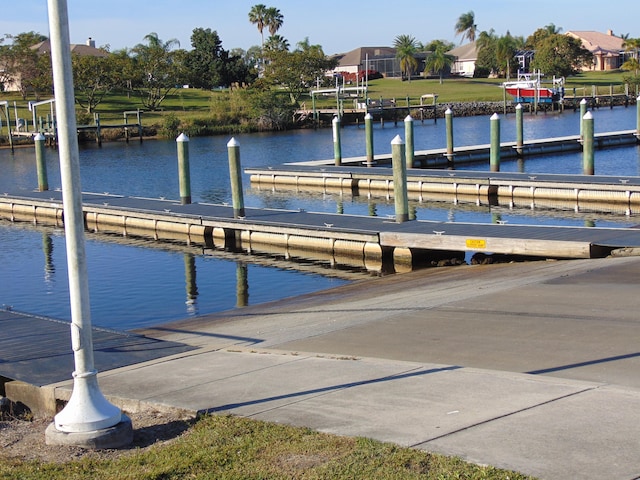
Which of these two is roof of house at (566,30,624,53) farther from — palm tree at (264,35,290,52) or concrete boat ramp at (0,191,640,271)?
concrete boat ramp at (0,191,640,271)

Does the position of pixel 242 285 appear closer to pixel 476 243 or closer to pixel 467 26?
pixel 476 243

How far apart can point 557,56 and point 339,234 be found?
97816 millimetres

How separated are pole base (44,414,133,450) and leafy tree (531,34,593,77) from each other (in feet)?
359

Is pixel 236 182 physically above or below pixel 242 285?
above

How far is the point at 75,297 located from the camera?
7430mm

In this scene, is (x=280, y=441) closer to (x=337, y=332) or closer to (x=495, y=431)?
(x=495, y=431)

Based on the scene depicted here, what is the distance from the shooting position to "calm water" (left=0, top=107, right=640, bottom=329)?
19.0m

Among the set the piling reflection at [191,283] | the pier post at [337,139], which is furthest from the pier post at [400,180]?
the pier post at [337,139]

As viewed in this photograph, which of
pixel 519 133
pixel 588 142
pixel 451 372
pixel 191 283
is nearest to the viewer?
pixel 451 372

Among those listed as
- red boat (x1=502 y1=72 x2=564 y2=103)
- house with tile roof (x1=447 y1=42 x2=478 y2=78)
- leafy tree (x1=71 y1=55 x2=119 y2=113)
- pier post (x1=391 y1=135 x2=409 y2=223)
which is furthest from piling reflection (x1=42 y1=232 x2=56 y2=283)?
house with tile roof (x1=447 y1=42 x2=478 y2=78)

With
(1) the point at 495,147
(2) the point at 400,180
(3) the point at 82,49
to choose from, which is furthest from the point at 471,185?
(3) the point at 82,49

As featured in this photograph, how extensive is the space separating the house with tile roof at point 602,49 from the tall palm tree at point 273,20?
148ft

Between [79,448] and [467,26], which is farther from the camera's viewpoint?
[467,26]

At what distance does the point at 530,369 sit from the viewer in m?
8.97
